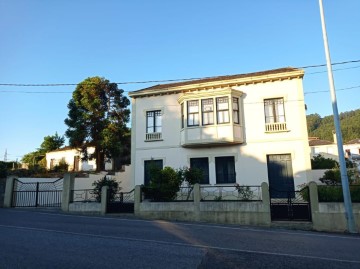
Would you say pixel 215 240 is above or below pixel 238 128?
below

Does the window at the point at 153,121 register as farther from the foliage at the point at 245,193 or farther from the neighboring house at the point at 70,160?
the neighboring house at the point at 70,160

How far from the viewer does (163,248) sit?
7.29m

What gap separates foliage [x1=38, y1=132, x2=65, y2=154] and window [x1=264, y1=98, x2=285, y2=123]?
3703 cm

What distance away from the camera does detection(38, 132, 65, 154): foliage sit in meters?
45.1

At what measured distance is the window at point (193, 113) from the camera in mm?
18766

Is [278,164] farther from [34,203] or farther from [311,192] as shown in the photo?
[34,203]

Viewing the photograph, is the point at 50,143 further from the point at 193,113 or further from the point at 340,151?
the point at 340,151

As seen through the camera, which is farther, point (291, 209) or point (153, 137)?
point (153, 137)

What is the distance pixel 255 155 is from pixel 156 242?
36.3ft

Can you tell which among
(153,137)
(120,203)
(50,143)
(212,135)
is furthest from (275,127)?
(50,143)

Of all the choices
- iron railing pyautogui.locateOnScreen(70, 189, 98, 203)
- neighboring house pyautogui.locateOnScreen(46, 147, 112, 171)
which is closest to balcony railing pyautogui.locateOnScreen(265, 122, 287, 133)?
iron railing pyautogui.locateOnScreen(70, 189, 98, 203)

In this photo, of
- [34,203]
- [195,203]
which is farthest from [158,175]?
[34,203]

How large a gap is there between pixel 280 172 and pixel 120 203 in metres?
9.59

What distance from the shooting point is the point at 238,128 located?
58.4 ft
